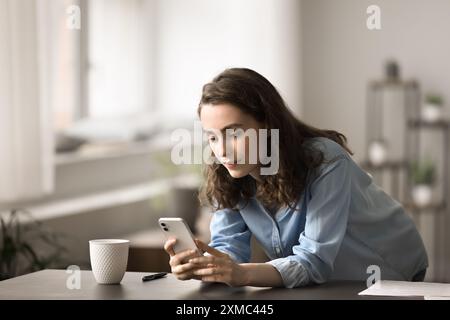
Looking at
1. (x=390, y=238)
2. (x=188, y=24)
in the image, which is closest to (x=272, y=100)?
(x=390, y=238)

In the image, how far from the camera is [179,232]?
1982 mm

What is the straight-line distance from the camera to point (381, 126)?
20.1ft

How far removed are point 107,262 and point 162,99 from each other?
352 centimetres

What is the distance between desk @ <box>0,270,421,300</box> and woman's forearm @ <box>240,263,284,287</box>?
19 mm

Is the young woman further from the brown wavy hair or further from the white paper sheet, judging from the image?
the white paper sheet

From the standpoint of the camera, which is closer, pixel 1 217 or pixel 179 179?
pixel 1 217

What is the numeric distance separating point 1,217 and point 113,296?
1832mm

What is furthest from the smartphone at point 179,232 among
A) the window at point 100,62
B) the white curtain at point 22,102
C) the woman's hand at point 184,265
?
the window at point 100,62

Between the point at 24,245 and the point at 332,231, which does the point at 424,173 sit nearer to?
the point at 24,245

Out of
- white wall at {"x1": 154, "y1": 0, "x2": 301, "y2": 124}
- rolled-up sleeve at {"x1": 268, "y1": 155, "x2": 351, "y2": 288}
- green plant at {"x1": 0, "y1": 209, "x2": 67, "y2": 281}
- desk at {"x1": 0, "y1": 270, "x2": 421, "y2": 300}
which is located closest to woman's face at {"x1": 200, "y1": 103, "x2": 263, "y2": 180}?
rolled-up sleeve at {"x1": 268, "y1": 155, "x2": 351, "y2": 288}

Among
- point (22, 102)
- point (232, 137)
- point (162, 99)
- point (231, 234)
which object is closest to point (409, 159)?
point (162, 99)

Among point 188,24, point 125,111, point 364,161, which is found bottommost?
point 364,161

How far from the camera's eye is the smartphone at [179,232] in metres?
1.95

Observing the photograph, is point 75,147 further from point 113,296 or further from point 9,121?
point 113,296
